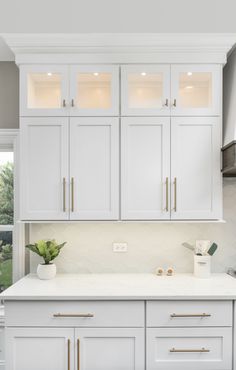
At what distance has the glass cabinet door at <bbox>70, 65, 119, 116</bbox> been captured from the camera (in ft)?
7.92

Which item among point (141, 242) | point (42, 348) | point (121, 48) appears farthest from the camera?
point (141, 242)

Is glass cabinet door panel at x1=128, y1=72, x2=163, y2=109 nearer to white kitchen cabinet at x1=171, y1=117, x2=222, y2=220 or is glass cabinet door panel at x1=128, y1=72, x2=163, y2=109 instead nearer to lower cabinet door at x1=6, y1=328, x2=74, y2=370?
white kitchen cabinet at x1=171, y1=117, x2=222, y2=220

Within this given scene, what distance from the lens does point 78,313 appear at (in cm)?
207

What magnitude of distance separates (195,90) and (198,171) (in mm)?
651

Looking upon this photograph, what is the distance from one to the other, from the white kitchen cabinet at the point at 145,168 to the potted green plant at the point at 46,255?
62 centimetres

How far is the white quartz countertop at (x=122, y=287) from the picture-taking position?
6.73 feet

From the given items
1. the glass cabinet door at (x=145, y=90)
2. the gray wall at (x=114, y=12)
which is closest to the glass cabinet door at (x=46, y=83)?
the glass cabinet door at (x=145, y=90)

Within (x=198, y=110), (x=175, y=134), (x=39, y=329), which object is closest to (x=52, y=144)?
(x=175, y=134)

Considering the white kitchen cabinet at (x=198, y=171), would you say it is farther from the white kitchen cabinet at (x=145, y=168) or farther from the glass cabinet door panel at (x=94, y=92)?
the glass cabinet door panel at (x=94, y=92)

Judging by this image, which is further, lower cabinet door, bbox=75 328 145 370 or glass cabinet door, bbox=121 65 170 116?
glass cabinet door, bbox=121 65 170 116

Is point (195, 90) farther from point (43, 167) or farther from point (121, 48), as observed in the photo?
point (43, 167)

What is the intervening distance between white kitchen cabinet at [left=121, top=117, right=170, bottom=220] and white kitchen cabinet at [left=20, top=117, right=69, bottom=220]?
0.45m

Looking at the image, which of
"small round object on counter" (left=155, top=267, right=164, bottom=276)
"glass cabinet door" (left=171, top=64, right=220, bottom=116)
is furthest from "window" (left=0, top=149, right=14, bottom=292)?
"glass cabinet door" (left=171, top=64, right=220, bottom=116)

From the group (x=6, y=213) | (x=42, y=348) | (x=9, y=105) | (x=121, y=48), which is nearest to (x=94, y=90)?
(x=121, y=48)
